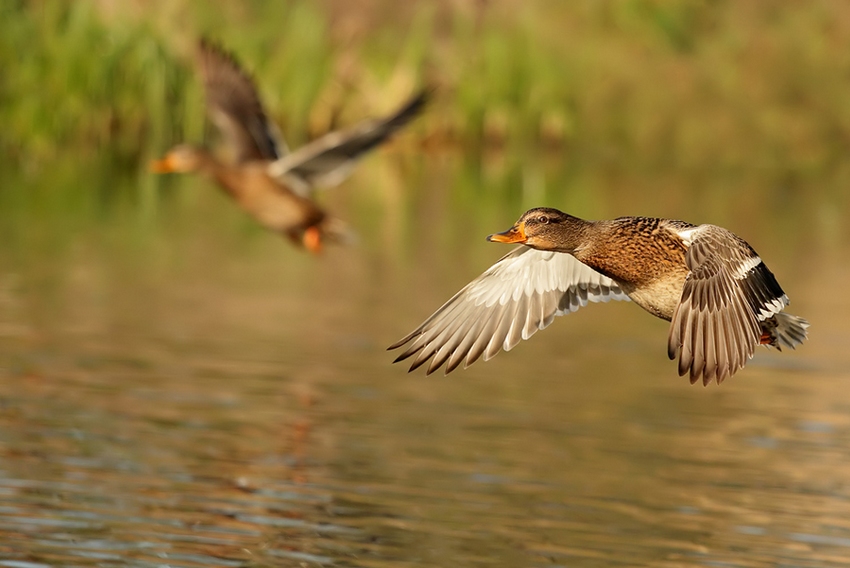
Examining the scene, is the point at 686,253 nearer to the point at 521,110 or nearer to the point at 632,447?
the point at 632,447

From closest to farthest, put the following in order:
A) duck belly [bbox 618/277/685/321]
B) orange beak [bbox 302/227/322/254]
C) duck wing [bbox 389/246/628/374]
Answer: duck belly [bbox 618/277/685/321]
duck wing [bbox 389/246/628/374]
orange beak [bbox 302/227/322/254]

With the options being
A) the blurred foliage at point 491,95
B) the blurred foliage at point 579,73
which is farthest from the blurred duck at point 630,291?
the blurred foliage at point 579,73

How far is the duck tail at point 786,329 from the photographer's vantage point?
27.7 ft

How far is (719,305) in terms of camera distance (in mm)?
7238

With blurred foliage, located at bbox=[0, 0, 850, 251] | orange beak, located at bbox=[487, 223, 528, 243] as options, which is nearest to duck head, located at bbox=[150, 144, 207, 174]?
blurred foliage, located at bbox=[0, 0, 850, 251]

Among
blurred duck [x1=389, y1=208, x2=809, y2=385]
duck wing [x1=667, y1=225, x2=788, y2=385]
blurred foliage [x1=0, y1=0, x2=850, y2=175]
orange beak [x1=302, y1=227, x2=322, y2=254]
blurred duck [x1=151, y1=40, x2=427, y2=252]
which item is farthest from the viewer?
blurred foliage [x1=0, y1=0, x2=850, y2=175]

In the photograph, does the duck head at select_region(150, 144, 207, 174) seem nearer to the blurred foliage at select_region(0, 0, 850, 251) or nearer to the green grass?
the blurred foliage at select_region(0, 0, 850, 251)

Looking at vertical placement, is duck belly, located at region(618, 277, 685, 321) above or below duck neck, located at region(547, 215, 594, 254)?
below

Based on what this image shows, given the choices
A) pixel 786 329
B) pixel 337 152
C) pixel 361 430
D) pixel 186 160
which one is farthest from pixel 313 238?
pixel 786 329

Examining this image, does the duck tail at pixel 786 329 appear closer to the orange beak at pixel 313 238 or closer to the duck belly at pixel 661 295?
the duck belly at pixel 661 295

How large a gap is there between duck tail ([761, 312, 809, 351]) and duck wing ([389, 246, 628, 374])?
0.79m

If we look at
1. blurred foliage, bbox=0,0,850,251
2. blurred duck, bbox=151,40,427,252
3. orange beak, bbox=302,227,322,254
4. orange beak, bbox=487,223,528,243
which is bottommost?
orange beak, bbox=487,223,528,243

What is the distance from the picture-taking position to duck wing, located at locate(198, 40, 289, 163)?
15398mm

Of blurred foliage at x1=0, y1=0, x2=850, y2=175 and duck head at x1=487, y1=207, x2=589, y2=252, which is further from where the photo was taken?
blurred foliage at x1=0, y1=0, x2=850, y2=175
